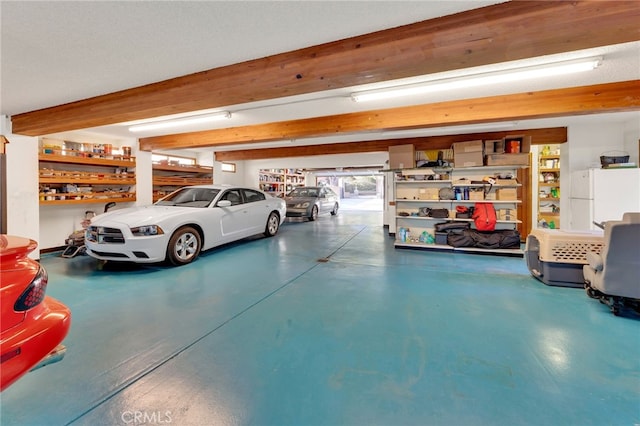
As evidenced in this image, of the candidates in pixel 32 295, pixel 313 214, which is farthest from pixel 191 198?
pixel 313 214

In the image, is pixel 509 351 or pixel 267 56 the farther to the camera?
pixel 267 56

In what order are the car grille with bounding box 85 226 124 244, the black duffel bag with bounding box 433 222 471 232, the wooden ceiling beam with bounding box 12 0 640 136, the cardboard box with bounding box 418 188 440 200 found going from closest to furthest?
1. the wooden ceiling beam with bounding box 12 0 640 136
2. the car grille with bounding box 85 226 124 244
3. the black duffel bag with bounding box 433 222 471 232
4. the cardboard box with bounding box 418 188 440 200

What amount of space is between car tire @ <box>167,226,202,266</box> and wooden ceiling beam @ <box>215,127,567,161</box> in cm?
412

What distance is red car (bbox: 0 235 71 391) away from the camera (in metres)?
1.03

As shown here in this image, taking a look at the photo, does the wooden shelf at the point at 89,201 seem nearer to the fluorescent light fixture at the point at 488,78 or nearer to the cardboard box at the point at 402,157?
the fluorescent light fixture at the point at 488,78

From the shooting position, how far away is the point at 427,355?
6.03 ft

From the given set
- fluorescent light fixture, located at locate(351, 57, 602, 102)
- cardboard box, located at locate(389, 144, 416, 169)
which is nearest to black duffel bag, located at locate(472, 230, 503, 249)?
cardboard box, located at locate(389, 144, 416, 169)

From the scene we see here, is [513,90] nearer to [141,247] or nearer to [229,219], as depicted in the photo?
[229,219]

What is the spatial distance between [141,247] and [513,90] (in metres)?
5.16

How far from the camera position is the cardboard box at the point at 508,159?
4798mm

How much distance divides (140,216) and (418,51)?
3.96m

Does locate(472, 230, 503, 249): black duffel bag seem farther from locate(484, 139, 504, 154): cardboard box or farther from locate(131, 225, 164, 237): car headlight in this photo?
locate(131, 225, 164, 237): car headlight

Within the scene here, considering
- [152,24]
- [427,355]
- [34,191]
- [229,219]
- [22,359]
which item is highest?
[152,24]

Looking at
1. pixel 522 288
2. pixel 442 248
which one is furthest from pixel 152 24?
pixel 442 248
